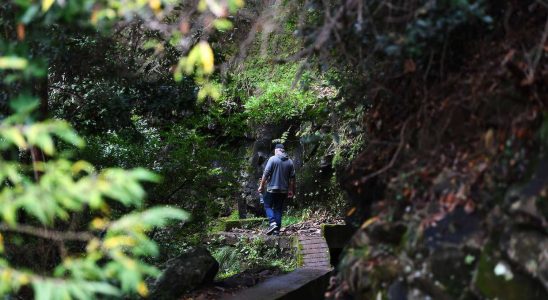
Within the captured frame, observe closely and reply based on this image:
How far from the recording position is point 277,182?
40.5 feet

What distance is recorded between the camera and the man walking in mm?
12336

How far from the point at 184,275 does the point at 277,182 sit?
5.44 metres

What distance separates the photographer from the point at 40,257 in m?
6.64

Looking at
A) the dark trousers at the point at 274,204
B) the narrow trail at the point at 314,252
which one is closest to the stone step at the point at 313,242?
the narrow trail at the point at 314,252

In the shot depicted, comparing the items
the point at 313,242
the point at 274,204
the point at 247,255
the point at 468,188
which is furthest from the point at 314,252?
the point at 468,188

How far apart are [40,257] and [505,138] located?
5048 mm

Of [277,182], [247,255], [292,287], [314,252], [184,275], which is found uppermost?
[277,182]

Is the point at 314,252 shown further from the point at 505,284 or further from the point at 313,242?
the point at 505,284

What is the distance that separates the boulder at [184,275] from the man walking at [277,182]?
4888 millimetres

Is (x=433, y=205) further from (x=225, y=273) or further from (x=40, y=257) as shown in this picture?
(x=225, y=273)

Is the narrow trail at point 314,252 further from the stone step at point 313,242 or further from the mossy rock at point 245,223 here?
the mossy rock at point 245,223

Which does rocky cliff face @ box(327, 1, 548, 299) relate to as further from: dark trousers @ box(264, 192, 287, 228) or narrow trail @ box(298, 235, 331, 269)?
dark trousers @ box(264, 192, 287, 228)

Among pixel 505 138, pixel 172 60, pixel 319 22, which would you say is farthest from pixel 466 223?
pixel 172 60

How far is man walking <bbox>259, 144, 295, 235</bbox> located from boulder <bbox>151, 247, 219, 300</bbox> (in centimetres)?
489
